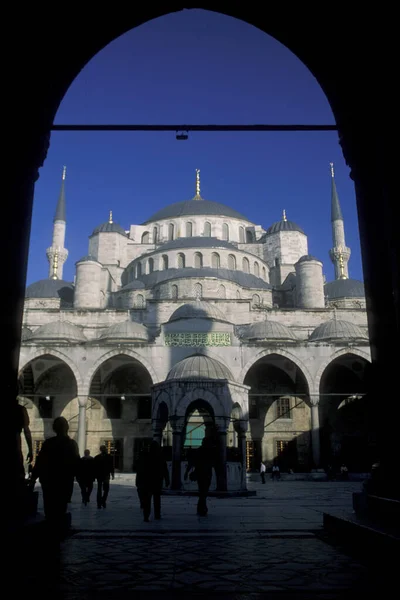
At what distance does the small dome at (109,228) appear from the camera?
1702 inches

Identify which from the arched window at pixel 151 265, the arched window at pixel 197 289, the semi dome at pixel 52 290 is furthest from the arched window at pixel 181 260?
→ the semi dome at pixel 52 290

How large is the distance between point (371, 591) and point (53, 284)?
37813 millimetres

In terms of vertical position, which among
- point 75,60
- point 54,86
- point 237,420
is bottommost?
point 237,420

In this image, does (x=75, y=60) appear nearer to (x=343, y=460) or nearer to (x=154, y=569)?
(x=154, y=569)

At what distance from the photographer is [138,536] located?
5227 millimetres

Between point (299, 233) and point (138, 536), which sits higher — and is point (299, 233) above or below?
above

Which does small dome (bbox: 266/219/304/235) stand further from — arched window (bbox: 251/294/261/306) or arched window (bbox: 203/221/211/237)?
arched window (bbox: 251/294/261/306)

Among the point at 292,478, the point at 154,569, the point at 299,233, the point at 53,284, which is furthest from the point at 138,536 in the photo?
the point at 299,233

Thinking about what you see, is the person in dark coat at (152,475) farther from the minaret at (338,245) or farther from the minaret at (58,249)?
the minaret at (338,245)

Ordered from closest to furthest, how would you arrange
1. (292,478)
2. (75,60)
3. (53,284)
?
(75,60) → (292,478) → (53,284)

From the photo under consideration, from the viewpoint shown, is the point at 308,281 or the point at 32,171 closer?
the point at 32,171

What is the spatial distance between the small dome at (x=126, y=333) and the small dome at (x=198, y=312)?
→ 1756mm

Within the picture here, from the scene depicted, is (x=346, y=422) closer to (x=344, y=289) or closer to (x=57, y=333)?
(x=344, y=289)

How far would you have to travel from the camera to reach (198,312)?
26922 millimetres
